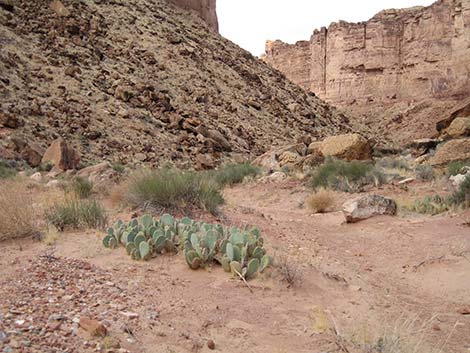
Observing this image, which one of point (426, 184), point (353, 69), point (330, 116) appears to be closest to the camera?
point (426, 184)

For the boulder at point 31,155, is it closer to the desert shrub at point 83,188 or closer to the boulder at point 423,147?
the desert shrub at point 83,188

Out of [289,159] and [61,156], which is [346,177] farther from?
[61,156]

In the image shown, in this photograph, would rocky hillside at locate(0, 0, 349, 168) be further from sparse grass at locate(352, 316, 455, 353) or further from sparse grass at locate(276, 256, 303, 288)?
sparse grass at locate(352, 316, 455, 353)

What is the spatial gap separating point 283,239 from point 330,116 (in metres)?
24.9

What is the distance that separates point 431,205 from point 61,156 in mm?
9173

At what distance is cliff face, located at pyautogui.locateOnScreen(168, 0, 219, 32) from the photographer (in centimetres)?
3075

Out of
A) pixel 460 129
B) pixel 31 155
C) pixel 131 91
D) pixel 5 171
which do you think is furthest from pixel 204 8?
pixel 5 171


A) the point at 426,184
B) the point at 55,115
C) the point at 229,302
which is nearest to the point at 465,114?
the point at 426,184

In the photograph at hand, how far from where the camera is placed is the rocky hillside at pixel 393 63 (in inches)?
1559

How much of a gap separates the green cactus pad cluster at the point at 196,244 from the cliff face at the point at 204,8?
92.1 feet

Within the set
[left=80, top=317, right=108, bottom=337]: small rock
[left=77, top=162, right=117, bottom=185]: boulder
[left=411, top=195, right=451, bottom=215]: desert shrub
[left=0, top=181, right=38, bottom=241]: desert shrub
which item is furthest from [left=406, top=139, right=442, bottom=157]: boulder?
[left=80, top=317, right=108, bottom=337]: small rock

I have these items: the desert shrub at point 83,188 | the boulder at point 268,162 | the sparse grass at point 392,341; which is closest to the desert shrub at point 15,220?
the desert shrub at point 83,188

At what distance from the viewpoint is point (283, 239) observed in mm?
5949

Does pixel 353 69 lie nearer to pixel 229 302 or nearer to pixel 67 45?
pixel 67 45
